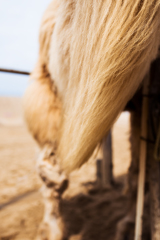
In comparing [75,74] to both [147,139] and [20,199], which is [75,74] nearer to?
[147,139]

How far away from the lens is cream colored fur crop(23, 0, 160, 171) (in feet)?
1.91

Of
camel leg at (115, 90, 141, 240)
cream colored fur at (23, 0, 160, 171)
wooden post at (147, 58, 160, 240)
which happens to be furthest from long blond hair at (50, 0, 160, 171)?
camel leg at (115, 90, 141, 240)

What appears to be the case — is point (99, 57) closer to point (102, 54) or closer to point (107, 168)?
point (102, 54)

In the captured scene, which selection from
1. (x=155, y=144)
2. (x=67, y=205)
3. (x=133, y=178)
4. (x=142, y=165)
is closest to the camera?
(x=155, y=144)

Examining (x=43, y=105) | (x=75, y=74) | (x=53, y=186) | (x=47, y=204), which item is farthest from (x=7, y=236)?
(x=75, y=74)

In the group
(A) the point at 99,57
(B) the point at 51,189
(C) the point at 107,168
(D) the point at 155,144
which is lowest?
(C) the point at 107,168

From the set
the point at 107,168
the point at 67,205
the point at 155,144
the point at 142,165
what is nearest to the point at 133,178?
the point at 142,165

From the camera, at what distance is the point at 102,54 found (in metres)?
0.62

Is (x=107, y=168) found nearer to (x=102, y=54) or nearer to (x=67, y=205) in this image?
(x=67, y=205)

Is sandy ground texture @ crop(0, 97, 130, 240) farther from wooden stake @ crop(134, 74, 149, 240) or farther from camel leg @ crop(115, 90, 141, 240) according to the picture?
wooden stake @ crop(134, 74, 149, 240)

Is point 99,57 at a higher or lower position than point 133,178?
higher

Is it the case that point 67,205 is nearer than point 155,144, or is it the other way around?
point 155,144

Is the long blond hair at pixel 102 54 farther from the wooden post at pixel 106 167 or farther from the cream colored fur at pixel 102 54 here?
the wooden post at pixel 106 167

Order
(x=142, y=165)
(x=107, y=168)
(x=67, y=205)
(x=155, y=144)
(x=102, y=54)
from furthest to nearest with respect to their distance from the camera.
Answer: (x=107, y=168), (x=67, y=205), (x=142, y=165), (x=155, y=144), (x=102, y=54)
